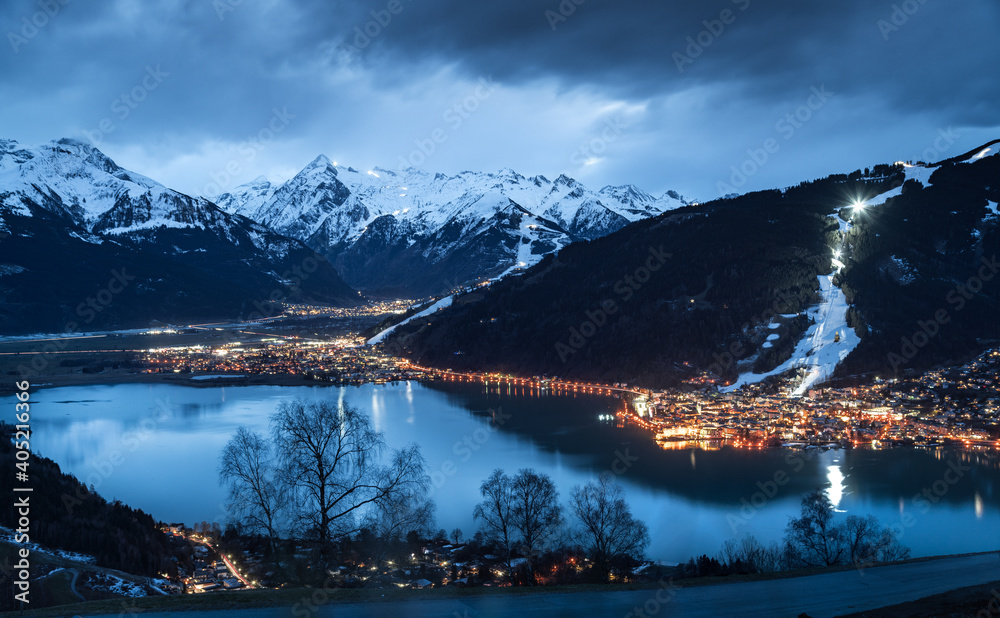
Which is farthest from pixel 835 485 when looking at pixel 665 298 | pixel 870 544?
pixel 665 298

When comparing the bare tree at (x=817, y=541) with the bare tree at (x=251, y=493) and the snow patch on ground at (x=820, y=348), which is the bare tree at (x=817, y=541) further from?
the snow patch on ground at (x=820, y=348)

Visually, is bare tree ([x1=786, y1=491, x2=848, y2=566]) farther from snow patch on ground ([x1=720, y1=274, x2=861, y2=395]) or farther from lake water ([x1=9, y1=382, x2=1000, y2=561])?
snow patch on ground ([x1=720, y1=274, x2=861, y2=395])

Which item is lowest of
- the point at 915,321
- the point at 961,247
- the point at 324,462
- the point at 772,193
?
the point at 324,462

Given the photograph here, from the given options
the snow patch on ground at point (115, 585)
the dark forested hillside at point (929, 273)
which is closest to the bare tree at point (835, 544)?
A: the snow patch on ground at point (115, 585)

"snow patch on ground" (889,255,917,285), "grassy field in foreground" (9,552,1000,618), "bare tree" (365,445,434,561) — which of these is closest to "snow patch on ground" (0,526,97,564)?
"grassy field in foreground" (9,552,1000,618)

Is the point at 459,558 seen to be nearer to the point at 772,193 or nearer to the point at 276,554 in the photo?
the point at 276,554

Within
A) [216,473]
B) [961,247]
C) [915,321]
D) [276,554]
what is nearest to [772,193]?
[961,247]
